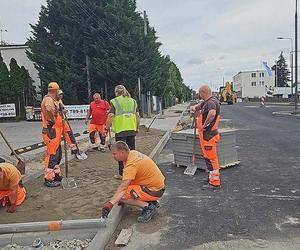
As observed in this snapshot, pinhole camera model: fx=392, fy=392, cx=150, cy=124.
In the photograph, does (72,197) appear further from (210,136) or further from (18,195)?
(210,136)

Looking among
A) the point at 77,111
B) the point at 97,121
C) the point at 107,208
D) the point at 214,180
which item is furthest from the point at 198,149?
the point at 77,111

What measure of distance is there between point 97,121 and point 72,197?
5.04 m

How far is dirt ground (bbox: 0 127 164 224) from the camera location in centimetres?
555

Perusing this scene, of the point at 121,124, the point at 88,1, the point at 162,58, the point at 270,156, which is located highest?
the point at 88,1

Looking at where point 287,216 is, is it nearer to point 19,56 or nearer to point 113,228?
point 113,228

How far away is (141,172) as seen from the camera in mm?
5402

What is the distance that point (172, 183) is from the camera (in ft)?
25.3

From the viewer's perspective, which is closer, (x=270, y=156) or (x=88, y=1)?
(x=270, y=156)

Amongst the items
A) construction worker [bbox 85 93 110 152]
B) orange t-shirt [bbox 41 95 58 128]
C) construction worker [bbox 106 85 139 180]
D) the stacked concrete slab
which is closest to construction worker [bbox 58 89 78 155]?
orange t-shirt [bbox 41 95 58 128]

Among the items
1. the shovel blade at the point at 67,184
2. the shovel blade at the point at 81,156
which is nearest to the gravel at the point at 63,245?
the shovel blade at the point at 67,184

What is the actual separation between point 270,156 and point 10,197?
22.9ft

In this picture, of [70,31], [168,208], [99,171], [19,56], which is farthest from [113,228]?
[19,56]

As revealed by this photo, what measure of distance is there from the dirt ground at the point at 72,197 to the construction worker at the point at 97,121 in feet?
7.74

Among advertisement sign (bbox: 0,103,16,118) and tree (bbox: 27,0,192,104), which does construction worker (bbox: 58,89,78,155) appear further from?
advertisement sign (bbox: 0,103,16,118)
